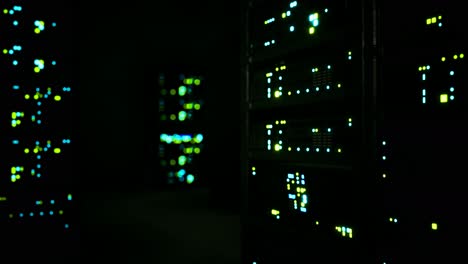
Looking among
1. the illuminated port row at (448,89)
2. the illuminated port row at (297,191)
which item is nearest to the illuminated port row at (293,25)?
the illuminated port row at (448,89)

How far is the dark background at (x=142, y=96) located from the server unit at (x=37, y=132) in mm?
2274

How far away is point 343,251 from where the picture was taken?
132 centimetres

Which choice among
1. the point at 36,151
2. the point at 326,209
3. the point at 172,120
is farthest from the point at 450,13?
the point at 172,120

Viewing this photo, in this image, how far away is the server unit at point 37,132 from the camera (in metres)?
2.33

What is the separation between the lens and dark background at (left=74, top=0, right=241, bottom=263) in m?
5.05

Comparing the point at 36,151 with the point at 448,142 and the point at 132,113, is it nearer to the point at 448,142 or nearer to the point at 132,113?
the point at 448,142

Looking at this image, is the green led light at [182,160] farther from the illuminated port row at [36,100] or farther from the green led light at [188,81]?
the illuminated port row at [36,100]

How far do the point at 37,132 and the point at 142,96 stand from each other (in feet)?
15.0

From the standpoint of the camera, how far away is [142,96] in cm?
691

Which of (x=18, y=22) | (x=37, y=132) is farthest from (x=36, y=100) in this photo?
(x=18, y=22)

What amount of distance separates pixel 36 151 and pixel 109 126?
451 cm

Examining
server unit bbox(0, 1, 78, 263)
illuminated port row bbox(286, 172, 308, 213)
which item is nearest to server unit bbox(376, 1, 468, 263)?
illuminated port row bbox(286, 172, 308, 213)

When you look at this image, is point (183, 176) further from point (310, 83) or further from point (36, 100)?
point (310, 83)

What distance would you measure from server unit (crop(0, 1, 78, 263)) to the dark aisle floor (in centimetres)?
51
